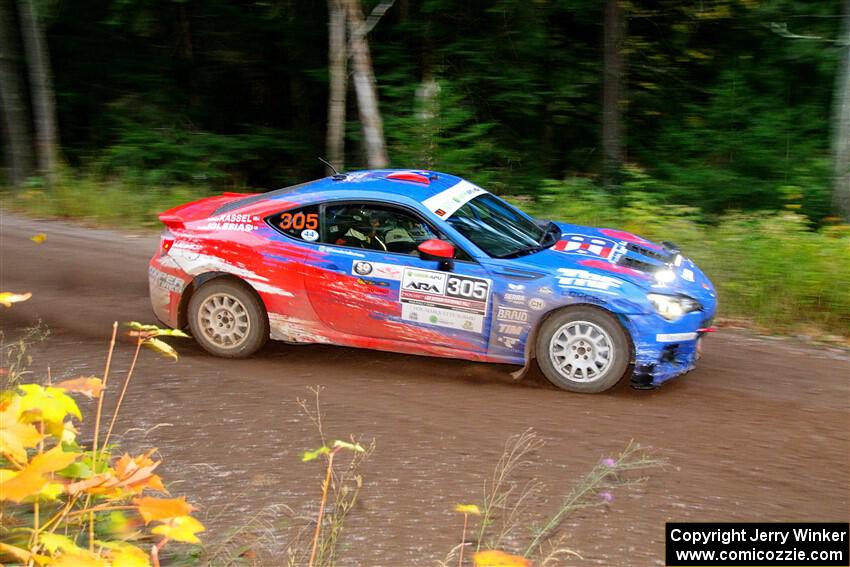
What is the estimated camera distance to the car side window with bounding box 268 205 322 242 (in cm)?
732

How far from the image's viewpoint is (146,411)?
253 inches

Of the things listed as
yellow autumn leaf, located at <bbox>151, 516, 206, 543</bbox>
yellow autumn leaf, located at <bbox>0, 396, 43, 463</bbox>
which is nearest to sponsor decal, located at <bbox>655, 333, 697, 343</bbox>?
yellow autumn leaf, located at <bbox>151, 516, 206, 543</bbox>

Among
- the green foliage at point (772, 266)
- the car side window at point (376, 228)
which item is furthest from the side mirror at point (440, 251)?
the green foliage at point (772, 266)

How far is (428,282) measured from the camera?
690 cm

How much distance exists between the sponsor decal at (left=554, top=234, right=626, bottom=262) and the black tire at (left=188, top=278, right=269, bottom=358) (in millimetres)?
2459

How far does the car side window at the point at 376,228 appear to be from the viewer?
7.04 metres

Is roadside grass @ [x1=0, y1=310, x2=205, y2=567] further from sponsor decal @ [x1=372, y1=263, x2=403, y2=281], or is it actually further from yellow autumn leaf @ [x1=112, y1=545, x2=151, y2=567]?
sponsor decal @ [x1=372, y1=263, x2=403, y2=281]

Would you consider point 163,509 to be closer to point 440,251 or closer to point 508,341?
point 440,251

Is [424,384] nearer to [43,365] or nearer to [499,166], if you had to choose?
[43,365]

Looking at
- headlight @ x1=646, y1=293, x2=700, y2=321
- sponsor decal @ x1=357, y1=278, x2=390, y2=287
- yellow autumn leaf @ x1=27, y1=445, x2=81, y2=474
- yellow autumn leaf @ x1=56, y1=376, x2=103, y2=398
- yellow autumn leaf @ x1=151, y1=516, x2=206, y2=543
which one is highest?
yellow autumn leaf @ x1=56, y1=376, x2=103, y2=398

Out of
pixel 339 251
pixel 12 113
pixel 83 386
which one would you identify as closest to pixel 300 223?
→ pixel 339 251

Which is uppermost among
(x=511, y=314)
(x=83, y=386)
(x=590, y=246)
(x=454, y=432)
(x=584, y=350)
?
(x=83, y=386)

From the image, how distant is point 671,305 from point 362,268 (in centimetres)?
229

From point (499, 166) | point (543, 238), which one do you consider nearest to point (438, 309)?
point (543, 238)
